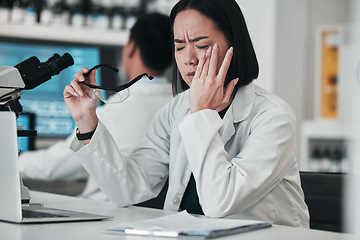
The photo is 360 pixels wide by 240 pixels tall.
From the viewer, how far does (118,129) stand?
2.46 meters

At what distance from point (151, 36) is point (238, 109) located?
45.7 inches

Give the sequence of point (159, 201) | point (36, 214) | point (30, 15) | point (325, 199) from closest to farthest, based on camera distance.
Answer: point (36, 214), point (325, 199), point (159, 201), point (30, 15)

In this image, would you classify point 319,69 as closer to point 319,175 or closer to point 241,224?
point 319,175

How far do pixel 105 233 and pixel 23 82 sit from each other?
0.46 metres

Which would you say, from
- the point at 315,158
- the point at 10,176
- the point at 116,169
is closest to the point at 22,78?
the point at 10,176

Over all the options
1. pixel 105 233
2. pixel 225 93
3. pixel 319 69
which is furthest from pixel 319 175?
pixel 319 69

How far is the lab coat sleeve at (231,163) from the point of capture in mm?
1258

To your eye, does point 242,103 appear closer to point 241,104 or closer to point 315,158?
point 241,104

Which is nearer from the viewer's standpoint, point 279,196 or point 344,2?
point 279,196

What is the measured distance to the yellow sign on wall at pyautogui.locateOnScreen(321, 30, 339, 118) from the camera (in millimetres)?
3855

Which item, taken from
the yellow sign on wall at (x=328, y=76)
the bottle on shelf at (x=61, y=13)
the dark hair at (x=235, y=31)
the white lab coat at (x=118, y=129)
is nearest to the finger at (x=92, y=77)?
the dark hair at (x=235, y=31)

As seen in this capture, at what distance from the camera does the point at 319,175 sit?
1646 mm

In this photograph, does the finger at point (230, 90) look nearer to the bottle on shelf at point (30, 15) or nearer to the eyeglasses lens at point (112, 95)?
the eyeglasses lens at point (112, 95)

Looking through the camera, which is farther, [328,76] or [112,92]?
[328,76]
